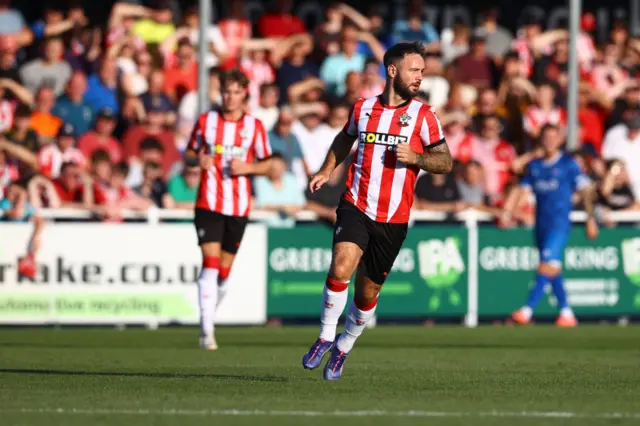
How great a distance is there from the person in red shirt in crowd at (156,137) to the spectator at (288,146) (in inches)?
49.3

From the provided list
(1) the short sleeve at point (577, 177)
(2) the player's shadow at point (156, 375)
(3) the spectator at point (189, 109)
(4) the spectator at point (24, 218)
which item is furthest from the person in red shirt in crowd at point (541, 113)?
(2) the player's shadow at point (156, 375)

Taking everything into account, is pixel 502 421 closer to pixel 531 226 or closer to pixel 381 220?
pixel 381 220

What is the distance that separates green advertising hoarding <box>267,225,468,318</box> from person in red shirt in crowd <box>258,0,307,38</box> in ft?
15.1

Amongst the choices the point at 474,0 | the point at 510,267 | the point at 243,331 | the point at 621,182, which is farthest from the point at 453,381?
the point at 474,0

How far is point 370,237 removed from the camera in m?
9.84

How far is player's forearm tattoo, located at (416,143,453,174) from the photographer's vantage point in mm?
9490

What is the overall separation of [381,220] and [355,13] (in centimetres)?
A: 1228

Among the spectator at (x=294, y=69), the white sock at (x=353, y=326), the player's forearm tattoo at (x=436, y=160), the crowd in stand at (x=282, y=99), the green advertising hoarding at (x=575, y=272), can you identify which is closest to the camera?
the player's forearm tattoo at (x=436, y=160)

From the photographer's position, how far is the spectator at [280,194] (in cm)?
1762

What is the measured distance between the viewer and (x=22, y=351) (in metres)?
13.2

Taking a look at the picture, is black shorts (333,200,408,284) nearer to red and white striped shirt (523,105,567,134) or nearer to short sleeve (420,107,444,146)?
short sleeve (420,107,444,146)

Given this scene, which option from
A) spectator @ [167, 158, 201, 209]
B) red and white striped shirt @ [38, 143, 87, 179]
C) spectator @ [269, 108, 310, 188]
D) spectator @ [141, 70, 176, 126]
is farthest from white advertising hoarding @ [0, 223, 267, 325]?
spectator @ [141, 70, 176, 126]

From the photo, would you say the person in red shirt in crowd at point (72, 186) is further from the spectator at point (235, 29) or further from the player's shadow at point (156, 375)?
the player's shadow at point (156, 375)

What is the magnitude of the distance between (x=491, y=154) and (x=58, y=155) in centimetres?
571
